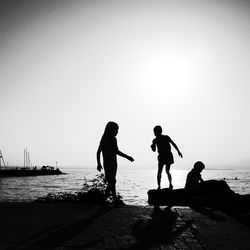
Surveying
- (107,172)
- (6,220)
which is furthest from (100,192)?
(6,220)

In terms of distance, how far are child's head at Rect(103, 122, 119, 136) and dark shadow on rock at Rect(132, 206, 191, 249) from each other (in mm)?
2278

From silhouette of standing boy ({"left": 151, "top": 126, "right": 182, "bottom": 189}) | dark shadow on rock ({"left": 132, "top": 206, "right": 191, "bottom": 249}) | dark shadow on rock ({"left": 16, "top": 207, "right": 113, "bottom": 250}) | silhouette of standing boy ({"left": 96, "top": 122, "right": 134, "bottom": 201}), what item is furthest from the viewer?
silhouette of standing boy ({"left": 151, "top": 126, "right": 182, "bottom": 189})

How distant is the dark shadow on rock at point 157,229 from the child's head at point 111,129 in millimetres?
2278

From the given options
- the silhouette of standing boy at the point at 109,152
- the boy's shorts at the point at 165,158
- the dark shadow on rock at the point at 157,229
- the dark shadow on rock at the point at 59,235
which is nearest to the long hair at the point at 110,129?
the silhouette of standing boy at the point at 109,152


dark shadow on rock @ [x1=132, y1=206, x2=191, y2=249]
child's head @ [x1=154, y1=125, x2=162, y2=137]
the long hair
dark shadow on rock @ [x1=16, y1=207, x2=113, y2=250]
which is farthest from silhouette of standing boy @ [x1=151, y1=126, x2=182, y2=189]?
dark shadow on rock @ [x1=16, y1=207, x2=113, y2=250]

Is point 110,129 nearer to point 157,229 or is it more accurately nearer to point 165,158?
point 165,158

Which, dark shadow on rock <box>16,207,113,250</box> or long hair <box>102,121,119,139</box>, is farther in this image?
long hair <box>102,121,119,139</box>

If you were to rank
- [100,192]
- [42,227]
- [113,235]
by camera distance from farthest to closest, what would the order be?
[100,192]
[42,227]
[113,235]

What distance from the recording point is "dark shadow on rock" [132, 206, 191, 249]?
10.6 ft

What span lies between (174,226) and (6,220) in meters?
2.49

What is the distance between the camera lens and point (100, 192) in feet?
35.3

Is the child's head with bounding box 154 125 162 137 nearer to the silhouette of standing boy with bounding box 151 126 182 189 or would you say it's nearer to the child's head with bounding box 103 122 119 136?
the silhouette of standing boy with bounding box 151 126 182 189

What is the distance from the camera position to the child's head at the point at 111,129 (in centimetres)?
663

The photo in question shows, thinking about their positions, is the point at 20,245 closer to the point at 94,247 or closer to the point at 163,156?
the point at 94,247
